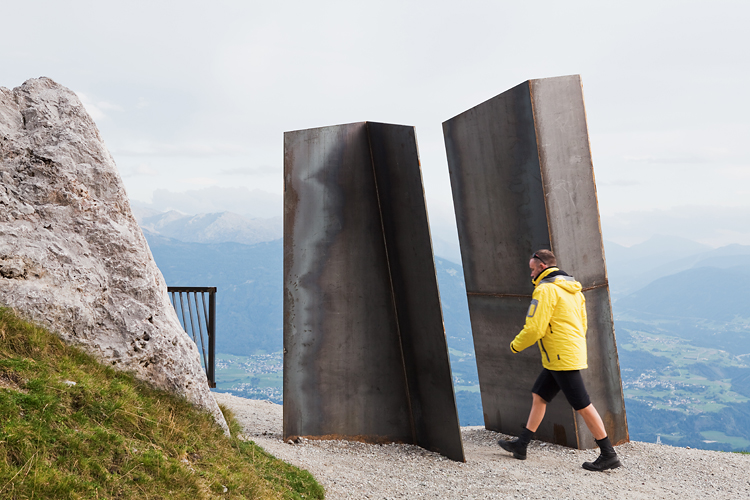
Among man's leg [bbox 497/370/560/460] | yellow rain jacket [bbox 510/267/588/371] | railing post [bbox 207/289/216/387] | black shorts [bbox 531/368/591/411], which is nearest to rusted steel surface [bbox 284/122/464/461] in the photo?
man's leg [bbox 497/370/560/460]

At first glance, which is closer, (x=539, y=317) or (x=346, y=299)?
(x=539, y=317)

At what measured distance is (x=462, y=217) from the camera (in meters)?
7.36

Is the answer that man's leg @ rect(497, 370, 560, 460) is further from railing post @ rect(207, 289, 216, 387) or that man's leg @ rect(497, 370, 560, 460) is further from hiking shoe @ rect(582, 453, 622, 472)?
railing post @ rect(207, 289, 216, 387)

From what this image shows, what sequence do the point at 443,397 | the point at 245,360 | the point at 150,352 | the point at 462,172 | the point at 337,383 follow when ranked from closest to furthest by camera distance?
1. the point at 150,352
2. the point at 443,397
3. the point at 337,383
4. the point at 462,172
5. the point at 245,360

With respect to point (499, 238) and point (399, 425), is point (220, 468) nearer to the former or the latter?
point (399, 425)

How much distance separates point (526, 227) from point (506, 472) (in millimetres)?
2849

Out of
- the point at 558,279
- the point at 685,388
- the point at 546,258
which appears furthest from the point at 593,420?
the point at 685,388

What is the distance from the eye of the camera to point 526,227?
21.3 feet

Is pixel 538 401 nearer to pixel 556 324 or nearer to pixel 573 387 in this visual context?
pixel 573 387

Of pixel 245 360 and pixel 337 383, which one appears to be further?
pixel 245 360

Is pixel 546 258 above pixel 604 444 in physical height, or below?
above

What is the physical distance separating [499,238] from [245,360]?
373 feet

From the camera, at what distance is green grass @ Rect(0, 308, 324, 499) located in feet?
9.66

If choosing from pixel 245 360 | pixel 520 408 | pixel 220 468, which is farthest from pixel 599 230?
pixel 245 360
